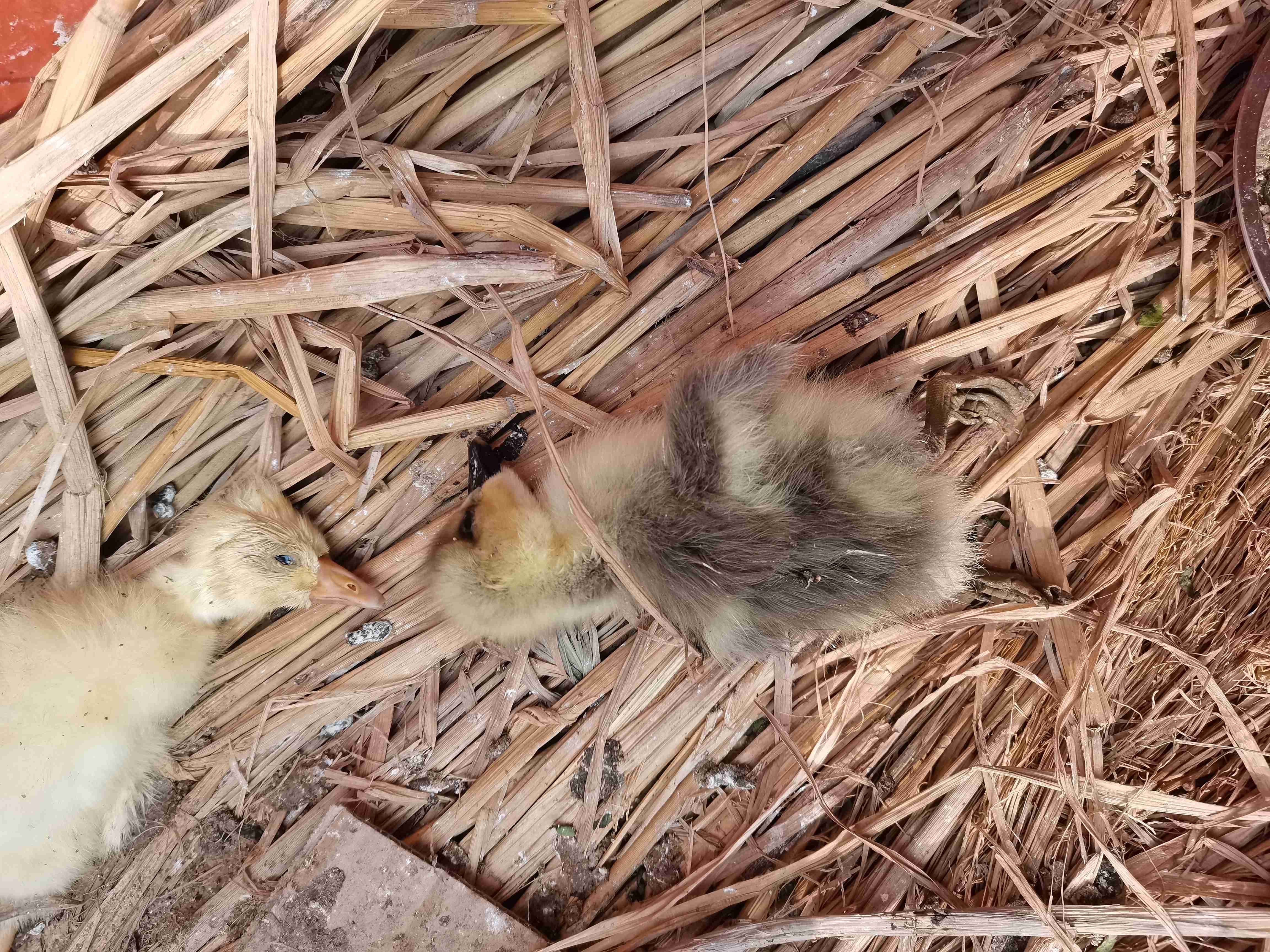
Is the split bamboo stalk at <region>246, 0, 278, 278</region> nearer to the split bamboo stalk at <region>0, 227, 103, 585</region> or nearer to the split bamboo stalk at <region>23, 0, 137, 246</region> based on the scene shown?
the split bamboo stalk at <region>23, 0, 137, 246</region>

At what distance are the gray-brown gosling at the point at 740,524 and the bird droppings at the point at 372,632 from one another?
29 centimetres

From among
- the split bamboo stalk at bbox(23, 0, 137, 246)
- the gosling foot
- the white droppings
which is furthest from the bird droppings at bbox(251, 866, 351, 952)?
the white droppings

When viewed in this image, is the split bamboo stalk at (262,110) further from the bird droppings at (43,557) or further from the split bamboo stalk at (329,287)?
the bird droppings at (43,557)

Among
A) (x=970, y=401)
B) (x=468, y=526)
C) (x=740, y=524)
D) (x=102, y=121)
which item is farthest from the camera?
(x=970, y=401)

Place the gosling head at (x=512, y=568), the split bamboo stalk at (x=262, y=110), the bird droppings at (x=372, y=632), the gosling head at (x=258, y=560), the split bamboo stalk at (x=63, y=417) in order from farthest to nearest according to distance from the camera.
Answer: the bird droppings at (x=372, y=632)
the gosling head at (x=258, y=560)
the gosling head at (x=512, y=568)
the split bamboo stalk at (x=63, y=417)
the split bamboo stalk at (x=262, y=110)

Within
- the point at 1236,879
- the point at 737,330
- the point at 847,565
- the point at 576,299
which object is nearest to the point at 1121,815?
the point at 1236,879

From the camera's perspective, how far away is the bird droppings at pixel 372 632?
1.80 meters

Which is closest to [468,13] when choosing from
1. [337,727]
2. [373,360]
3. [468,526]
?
[373,360]

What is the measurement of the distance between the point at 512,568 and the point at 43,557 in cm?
112

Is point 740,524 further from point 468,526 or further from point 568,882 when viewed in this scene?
point 568,882

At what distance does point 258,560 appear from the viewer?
1.68 m

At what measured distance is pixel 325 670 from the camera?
71.7 inches

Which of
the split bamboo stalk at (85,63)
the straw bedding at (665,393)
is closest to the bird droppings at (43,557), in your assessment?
the straw bedding at (665,393)

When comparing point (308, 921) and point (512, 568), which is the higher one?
point (512, 568)
